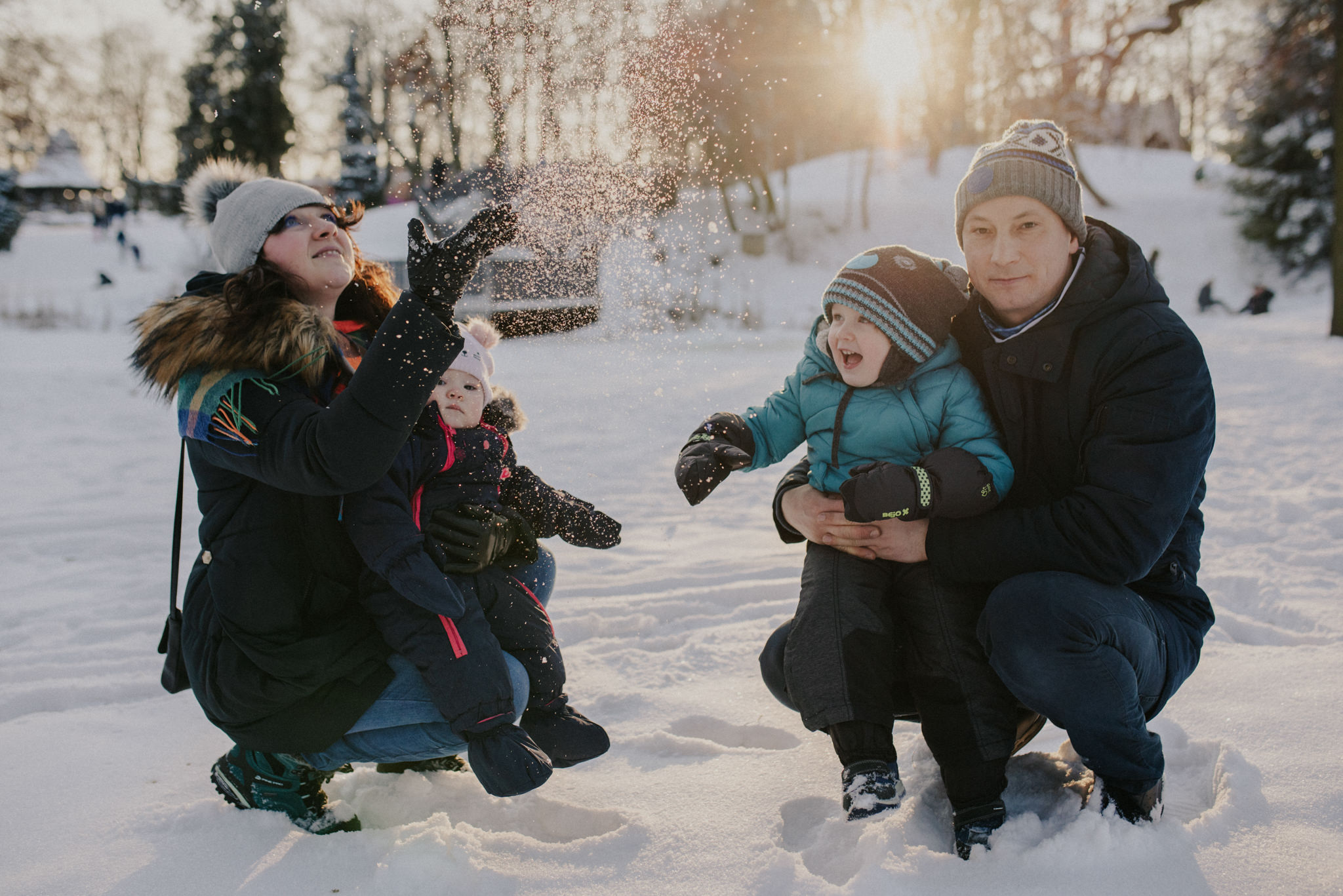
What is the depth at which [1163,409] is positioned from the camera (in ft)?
5.87

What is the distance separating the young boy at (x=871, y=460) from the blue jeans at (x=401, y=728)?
2.32 ft

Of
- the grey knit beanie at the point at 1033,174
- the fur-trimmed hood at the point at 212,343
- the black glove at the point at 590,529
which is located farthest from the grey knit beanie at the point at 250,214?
the grey knit beanie at the point at 1033,174

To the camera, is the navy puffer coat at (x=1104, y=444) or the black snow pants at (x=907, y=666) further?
the black snow pants at (x=907, y=666)

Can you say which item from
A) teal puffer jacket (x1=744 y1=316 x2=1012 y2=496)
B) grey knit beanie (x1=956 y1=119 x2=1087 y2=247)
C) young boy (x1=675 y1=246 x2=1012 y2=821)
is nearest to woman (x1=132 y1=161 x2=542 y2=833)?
young boy (x1=675 y1=246 x2=1012 y2=821)

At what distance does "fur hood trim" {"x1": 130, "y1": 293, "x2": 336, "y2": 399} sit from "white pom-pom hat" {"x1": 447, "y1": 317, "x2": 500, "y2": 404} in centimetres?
33

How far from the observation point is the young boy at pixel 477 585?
6.33 feet

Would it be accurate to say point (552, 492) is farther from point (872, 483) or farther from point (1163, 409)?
point (1163, 409)

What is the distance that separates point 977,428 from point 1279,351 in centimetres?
1087

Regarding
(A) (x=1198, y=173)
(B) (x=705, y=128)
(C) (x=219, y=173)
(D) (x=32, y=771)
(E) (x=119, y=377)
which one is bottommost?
(D) (x=32, y=771)

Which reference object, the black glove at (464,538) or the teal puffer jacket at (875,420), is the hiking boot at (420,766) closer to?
the black glove at (464,538)

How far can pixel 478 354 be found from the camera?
2.20 metres

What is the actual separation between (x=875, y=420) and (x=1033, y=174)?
654 mm

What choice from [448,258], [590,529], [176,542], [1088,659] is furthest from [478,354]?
[1088,659]

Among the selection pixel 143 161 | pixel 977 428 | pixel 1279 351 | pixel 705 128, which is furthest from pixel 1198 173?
pixel 143 161
